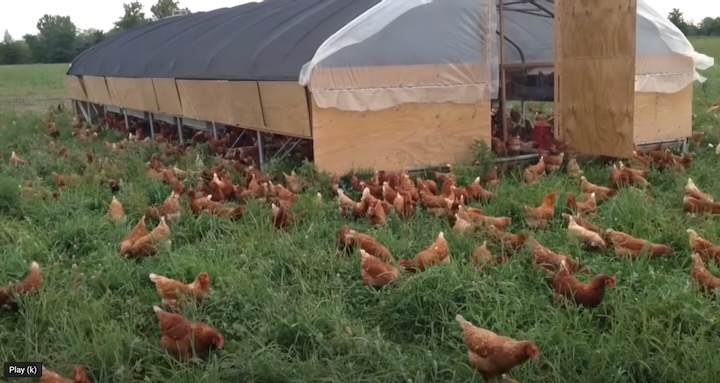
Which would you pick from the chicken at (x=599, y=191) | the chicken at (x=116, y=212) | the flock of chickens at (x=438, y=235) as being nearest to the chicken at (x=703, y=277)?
the flock of chickens at (x=438, y=235)

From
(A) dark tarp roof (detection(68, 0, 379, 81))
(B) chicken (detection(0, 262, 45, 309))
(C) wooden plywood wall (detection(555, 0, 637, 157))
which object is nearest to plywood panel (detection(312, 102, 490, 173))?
(A) dark tarp roof (detection(68, 0, 379, 81))

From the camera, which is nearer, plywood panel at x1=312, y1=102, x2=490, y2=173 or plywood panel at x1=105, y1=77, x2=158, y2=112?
plywood panel at x1=312, y1=102, x2=490, y2=173

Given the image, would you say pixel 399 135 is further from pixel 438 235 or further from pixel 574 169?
pixel 438 235

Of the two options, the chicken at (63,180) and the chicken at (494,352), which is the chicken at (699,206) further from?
the chicken at (63,180)

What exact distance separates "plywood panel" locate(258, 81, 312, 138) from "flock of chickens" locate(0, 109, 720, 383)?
65 cm

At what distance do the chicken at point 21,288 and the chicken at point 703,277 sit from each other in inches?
151

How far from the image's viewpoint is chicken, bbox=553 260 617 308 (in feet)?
13.1

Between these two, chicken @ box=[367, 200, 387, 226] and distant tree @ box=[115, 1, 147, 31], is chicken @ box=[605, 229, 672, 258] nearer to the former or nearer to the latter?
chicken @ box=[367, 200, 387, 226]

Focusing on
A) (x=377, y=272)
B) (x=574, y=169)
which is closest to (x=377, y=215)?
(x=377, y=272)

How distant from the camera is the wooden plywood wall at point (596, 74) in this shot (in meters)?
8.12

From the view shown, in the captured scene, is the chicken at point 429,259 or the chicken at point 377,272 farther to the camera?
the chicken at point 429,259

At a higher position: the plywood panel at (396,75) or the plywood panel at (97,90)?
the plywood panel at (396,75)

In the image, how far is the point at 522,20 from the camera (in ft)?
36.4

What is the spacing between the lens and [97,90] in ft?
55.0
